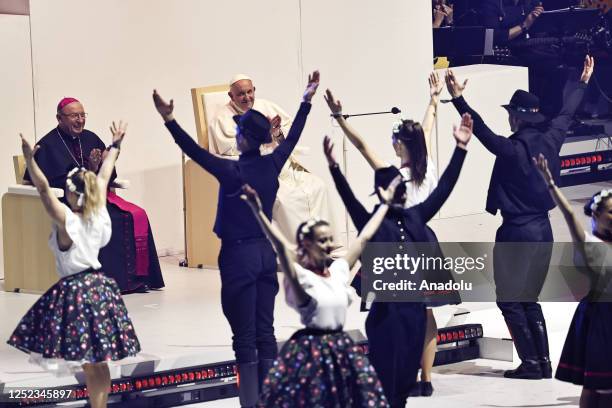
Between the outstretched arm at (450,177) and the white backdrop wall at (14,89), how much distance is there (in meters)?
4.34

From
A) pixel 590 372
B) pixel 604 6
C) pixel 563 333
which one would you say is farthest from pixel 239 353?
pixel 604 6

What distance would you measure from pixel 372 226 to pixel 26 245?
14.0ft

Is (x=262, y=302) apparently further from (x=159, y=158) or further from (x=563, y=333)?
(x=159, y=158)

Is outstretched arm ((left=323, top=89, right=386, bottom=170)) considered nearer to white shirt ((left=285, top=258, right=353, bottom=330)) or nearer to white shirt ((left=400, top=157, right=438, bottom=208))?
white shirt ((left=400, top=157, right=438, bottom=208))

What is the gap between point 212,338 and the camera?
8.78 meters

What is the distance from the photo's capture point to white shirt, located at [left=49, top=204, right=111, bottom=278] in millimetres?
7227

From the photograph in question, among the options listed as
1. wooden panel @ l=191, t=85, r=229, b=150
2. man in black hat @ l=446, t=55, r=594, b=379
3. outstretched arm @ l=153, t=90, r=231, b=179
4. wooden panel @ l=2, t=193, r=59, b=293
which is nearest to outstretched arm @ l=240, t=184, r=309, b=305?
outstretched arm @ l=153, t=90, r=231, b=179

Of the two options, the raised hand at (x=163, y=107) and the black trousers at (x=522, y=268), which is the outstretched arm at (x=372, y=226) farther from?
the black trousers at (x=522, y=268)

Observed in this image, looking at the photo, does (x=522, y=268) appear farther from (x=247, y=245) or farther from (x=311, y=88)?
(x=247, y=245)

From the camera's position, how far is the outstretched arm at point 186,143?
7.16 m

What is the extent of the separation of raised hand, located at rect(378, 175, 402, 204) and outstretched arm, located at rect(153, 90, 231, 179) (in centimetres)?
90

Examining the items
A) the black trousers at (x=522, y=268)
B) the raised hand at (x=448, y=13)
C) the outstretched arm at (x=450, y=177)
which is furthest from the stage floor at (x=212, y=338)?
the raised hand at (x=448, y=13)

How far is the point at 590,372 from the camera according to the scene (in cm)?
688

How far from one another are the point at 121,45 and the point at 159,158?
35.6 inches
